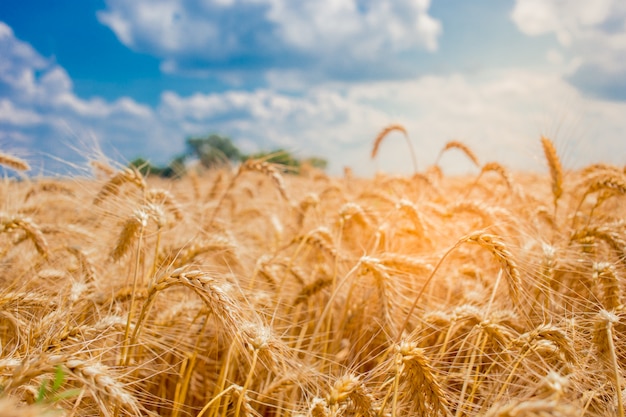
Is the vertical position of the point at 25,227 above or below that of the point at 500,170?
below

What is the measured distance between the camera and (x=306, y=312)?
2.82 metres

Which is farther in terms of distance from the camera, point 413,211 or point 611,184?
point 611,184

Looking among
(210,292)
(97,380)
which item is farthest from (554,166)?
(97,380)

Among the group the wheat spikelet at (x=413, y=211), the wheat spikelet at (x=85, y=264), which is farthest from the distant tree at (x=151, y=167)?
the wheat spikelet at (x=413, y=211)

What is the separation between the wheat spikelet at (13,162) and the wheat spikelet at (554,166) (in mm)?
3583

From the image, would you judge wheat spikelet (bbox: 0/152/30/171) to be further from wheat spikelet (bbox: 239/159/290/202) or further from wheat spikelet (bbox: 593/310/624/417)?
wheat spikelet (bbox: 593/310/624/417)

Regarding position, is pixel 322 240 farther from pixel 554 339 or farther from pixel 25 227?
pixel 25 227

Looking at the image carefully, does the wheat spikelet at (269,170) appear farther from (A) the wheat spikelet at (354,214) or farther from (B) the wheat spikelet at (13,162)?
(B) the wheat spikelet at (13,162)

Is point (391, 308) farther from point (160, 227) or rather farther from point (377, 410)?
point (160, 227)

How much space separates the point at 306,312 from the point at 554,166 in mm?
2009

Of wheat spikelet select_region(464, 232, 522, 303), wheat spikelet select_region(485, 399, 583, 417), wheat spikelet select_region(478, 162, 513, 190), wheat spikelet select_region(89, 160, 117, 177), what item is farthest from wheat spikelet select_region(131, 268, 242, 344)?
wheat spikelet select_region(478, 162, 513, 190)

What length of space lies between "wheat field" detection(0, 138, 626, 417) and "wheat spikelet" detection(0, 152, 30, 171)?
1cm

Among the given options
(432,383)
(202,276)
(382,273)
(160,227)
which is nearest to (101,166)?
(160,227)

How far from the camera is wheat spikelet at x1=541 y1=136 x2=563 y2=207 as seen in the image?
10.4ft
